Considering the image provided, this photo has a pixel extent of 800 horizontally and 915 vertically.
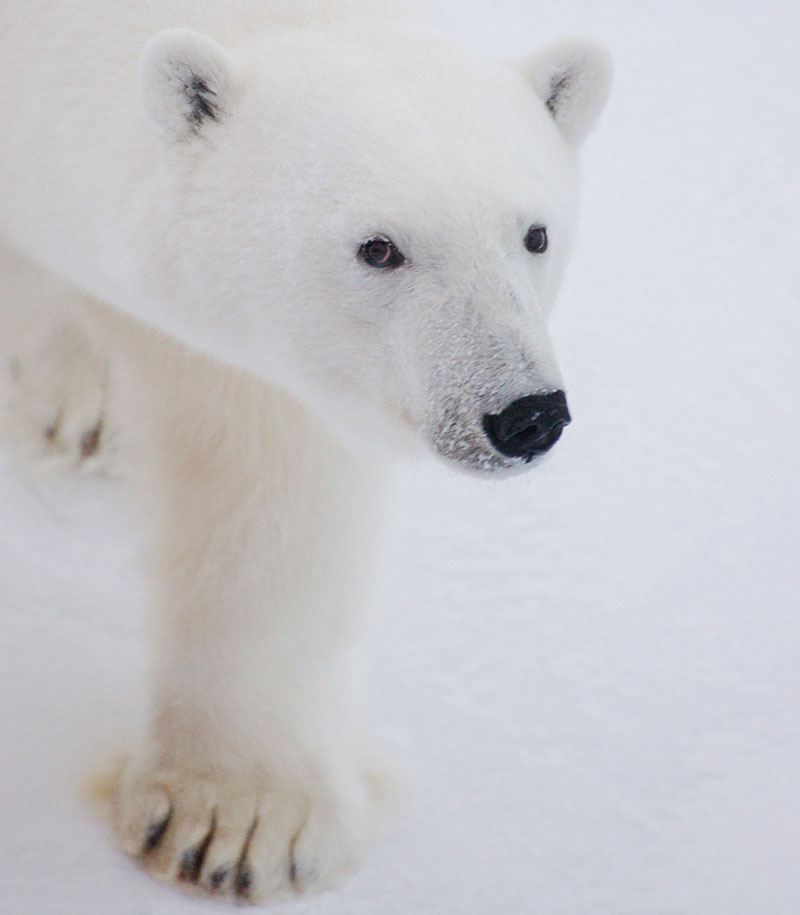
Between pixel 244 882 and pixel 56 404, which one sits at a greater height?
pixel 56 404

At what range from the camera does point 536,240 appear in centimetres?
196

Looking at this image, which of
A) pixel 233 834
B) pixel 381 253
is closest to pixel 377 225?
pixel 381 253

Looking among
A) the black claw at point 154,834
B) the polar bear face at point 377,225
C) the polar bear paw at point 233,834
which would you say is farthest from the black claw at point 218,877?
the polar bear face at point 377,225

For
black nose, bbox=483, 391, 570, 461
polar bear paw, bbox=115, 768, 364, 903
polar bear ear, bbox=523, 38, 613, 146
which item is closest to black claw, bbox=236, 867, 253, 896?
polar bear paw, bbox=115, 768, 364, 903

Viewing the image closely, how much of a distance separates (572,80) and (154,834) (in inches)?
53.9

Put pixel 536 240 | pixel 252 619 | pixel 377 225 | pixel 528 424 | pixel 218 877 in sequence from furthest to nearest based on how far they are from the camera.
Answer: pixel 252 619, pixel 218 877, pixel 536 240, pixel 377 225, pixel 528 424

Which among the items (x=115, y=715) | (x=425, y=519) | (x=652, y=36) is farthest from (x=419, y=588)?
(x=652, y=36)

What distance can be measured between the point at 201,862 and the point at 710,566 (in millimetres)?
1501

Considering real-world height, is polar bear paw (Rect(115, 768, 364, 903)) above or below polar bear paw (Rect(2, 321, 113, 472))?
below

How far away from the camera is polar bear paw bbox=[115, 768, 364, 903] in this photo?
2133 millimetres

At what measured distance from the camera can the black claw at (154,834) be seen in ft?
7.07

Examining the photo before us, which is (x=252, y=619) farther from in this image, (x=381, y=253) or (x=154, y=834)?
(x=381, y=253)

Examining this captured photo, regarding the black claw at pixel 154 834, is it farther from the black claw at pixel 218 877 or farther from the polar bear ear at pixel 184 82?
the polar bear ear at pixel 184 82

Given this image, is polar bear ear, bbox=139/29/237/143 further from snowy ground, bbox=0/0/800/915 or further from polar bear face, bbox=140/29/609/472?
snowy ground, bbox=0/0/800/915
